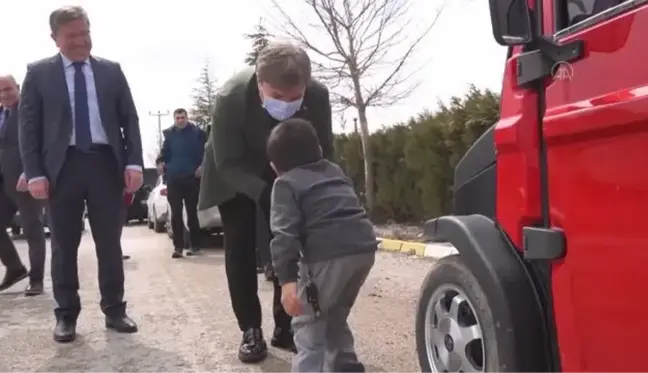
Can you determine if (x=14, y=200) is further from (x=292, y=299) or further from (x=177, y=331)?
(x=292, y=299)

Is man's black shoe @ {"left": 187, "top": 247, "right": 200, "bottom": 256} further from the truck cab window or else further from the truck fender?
the truck cab window

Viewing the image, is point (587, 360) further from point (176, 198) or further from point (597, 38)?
point (176, 198)

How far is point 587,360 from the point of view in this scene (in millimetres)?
2340

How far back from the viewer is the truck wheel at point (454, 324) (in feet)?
9.23

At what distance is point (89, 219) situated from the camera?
17.1 ft

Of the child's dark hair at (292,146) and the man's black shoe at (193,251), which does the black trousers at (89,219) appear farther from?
the man's black shoe at (193,251)

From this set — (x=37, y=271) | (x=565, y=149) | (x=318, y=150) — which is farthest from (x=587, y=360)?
(x=37, y=271)

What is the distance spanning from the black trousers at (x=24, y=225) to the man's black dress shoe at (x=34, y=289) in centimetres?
4

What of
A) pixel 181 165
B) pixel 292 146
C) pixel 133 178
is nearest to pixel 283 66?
pixel 292 146

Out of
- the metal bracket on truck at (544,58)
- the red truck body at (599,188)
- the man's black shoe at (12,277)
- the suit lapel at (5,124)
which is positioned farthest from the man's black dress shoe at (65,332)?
the metal bracket on truck at (544,58)

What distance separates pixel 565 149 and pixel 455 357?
1.04 meters

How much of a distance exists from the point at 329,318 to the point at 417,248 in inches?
250

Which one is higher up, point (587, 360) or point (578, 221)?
point (578, 221)

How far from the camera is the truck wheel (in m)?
2.81
